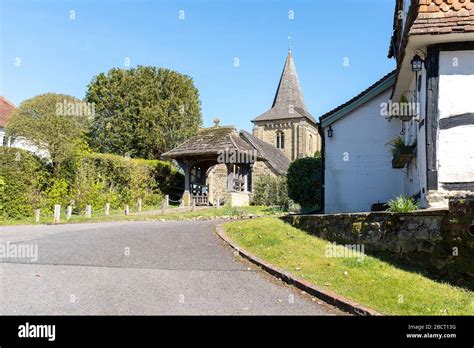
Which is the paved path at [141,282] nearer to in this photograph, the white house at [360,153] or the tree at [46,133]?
the white house at [360,153]

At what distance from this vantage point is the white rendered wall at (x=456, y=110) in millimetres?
8836

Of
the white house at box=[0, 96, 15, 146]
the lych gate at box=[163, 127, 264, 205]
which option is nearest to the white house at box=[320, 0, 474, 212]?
the lych gate at box=[163, 127, 264, 205]

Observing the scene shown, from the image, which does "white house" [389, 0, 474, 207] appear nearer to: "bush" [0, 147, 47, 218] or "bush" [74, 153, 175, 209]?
"bush" [0, 147, 47, 218]

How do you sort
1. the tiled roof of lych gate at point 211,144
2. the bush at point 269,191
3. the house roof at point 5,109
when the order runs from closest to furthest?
1. the bush at point 269,191
2. the tiled roof of lych gate at point 211,144
3. the house roof at point 5,109

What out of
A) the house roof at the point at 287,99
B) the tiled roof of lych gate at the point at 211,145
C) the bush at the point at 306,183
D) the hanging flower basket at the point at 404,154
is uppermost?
the house roof at the point at 287,99

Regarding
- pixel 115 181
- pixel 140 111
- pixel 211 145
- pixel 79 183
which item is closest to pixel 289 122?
pixel 140 111

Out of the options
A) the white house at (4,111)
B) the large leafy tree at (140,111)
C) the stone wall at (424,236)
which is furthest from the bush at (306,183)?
the white house at (4,111)

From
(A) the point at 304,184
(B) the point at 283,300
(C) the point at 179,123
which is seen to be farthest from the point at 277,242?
(C) the point at 179,123

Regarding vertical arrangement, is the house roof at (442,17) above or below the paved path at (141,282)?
above

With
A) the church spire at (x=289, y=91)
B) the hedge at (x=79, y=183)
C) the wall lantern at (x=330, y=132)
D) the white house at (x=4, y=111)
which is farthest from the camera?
the church spire at (x=289, y=91)

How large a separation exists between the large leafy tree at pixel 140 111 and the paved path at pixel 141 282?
95.3ft
